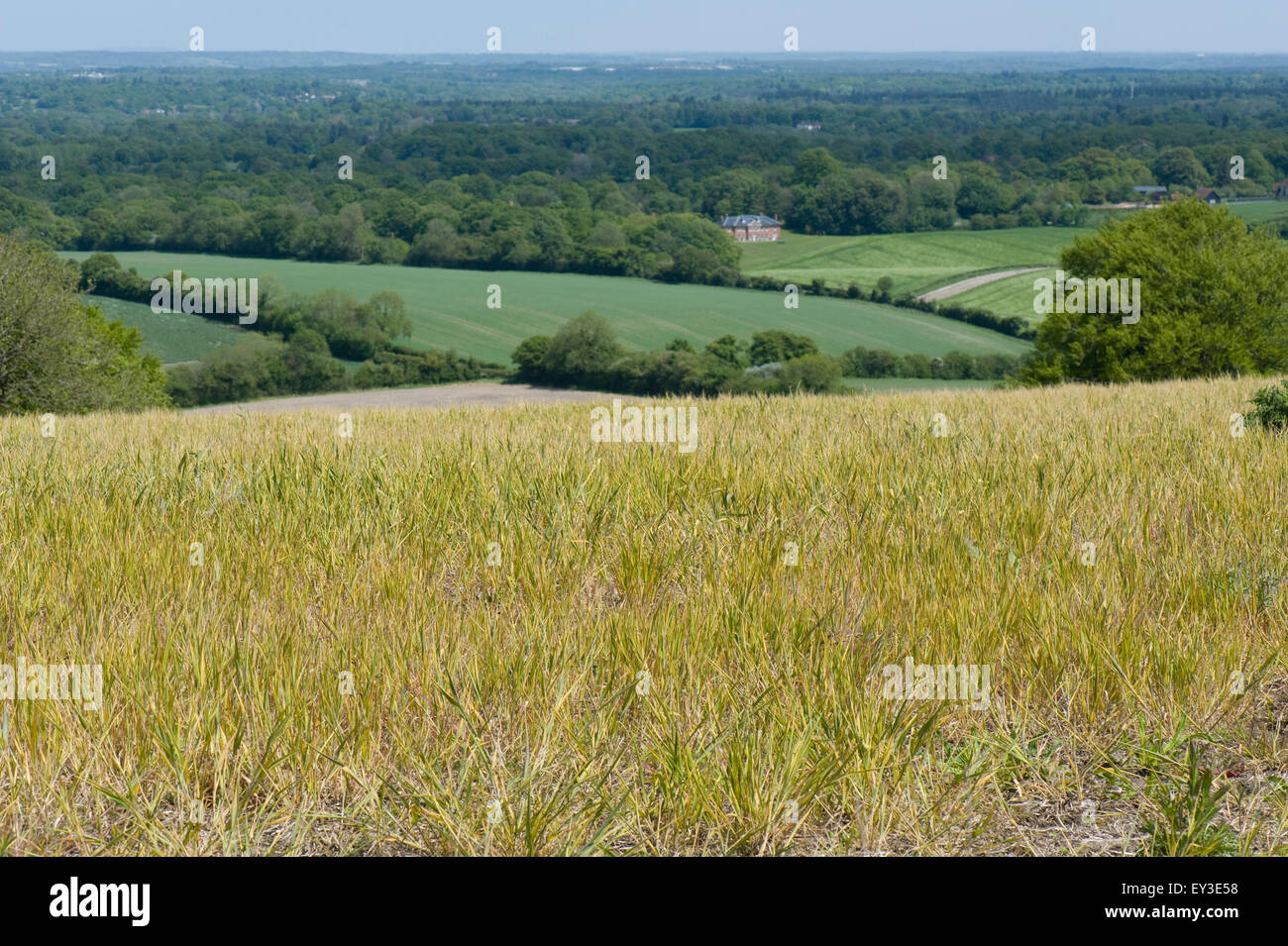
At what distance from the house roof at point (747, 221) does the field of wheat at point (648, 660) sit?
5196 inches

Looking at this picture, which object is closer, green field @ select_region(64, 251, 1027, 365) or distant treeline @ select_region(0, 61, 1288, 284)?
green field @ select_region(64, 251, 1027, 365)

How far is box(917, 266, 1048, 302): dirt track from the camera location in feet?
313

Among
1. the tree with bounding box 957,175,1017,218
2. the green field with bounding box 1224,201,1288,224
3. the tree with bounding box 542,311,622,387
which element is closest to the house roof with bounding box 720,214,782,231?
the tree with bounding box 957,175,1017,218

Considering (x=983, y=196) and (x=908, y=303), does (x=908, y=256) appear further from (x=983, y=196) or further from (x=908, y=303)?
(x=908, y=303)

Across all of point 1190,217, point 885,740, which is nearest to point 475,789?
point 885,740

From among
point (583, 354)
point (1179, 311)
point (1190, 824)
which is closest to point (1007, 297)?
point (583, 354)

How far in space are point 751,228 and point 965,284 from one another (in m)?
39.4

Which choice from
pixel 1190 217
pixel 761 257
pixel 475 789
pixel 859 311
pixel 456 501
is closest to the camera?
pixel 475 789

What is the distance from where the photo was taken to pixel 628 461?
6.71 meters

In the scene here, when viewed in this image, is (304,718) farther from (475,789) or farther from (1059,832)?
(1059,832)

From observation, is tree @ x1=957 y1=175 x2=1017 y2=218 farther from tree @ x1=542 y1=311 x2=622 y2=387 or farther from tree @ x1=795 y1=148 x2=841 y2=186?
tree @ x1=542 y1=311 x2=622 y2=387

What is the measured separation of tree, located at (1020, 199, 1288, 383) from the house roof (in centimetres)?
9210

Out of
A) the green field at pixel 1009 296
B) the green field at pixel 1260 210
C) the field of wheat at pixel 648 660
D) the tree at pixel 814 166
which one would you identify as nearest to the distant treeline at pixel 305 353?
the green field at pixel 1009 296
